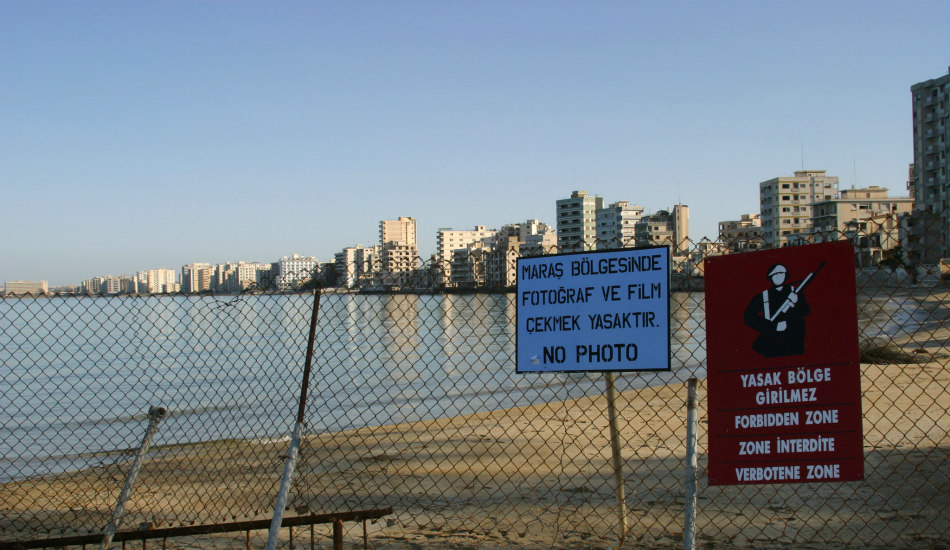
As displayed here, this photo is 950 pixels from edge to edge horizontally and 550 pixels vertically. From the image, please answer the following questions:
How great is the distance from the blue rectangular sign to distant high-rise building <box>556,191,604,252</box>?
151797 millimetres

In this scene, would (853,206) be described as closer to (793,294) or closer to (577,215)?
(577,215)

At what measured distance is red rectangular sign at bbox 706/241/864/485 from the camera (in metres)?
3.61

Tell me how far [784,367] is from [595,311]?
0.96m

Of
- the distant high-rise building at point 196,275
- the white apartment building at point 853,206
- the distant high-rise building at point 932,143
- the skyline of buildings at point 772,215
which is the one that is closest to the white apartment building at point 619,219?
the skyline of buildings at point 772,215

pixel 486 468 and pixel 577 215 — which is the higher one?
pixel 577 215

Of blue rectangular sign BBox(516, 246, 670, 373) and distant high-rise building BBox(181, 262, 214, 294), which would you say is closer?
blue rectangular sign BBox(516, 246, 670, 373)

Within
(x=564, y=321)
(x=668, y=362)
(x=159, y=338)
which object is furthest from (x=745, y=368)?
(x=159, y=338)

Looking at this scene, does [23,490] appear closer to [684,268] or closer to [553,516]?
[553,516]

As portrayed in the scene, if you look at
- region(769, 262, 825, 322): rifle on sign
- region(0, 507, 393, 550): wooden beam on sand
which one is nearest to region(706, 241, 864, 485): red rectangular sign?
region(769, 262, 825, 322): rifle on sign

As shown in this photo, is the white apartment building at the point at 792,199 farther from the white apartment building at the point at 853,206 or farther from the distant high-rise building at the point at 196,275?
the distant high-rise building at the point at 196,275

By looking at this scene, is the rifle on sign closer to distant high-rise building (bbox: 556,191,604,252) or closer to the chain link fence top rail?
the chain link fence top rail

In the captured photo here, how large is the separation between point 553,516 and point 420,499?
157 centimetres

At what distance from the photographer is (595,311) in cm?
400

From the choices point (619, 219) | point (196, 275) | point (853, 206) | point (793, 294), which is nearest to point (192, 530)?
point (793, 294)
